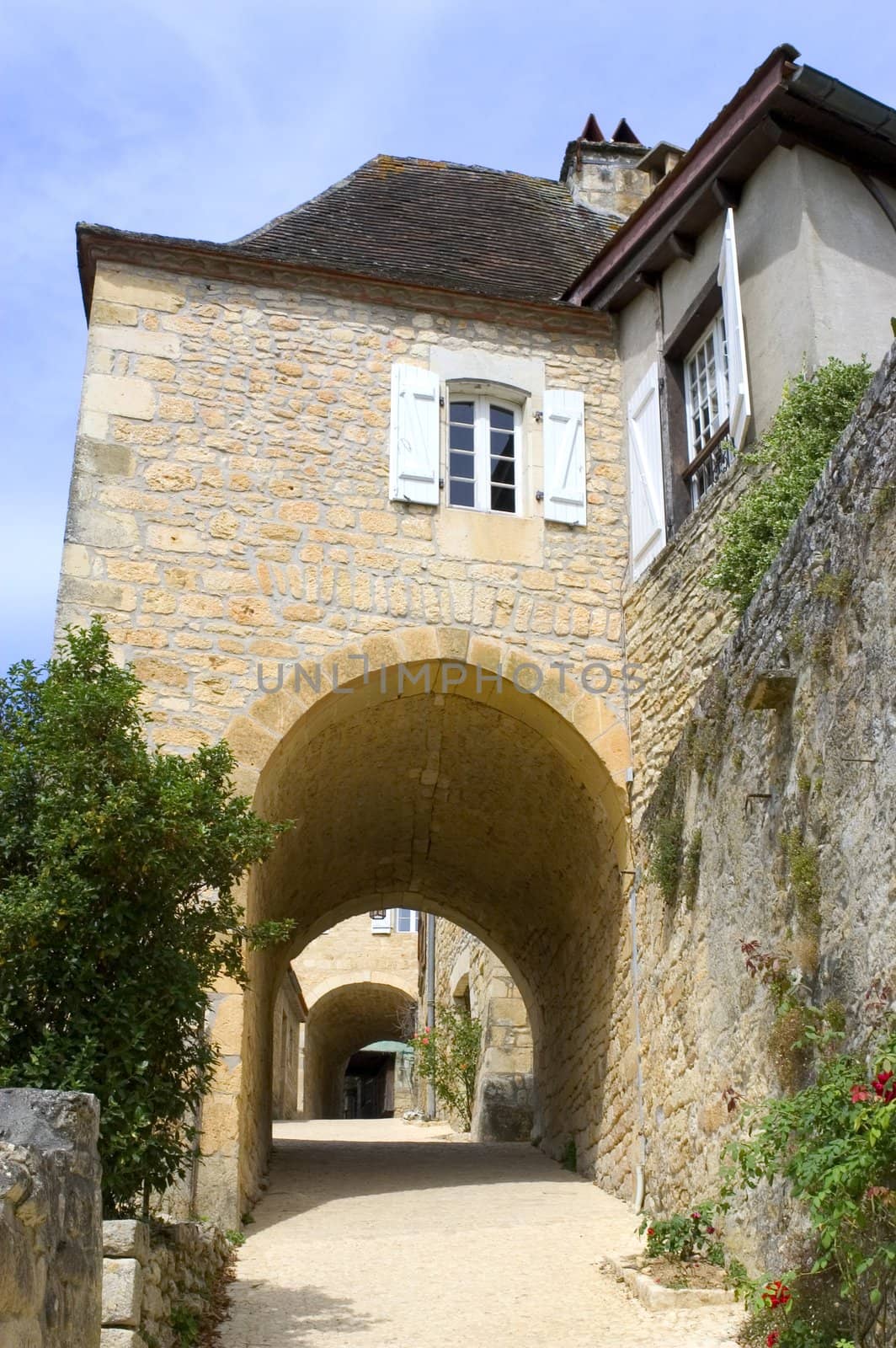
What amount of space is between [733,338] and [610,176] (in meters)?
5.09

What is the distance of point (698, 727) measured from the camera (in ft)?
20.1

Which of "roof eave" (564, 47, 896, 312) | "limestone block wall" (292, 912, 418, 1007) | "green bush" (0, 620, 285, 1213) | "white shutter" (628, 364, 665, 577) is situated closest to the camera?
"green bush" (0, 620, 285, 1213)

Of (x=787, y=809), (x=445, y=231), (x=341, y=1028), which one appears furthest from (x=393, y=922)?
(x=787, y=809)

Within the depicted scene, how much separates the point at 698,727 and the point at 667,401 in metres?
2.84

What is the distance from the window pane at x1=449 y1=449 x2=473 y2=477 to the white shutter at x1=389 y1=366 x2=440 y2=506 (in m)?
0.20

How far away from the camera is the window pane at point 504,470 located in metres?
8.64

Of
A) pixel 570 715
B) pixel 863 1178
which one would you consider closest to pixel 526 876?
pixel 570 715

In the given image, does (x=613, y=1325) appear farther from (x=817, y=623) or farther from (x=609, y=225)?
(x=609, y=225)

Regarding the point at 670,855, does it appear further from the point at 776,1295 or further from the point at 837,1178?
the point at 837,1178

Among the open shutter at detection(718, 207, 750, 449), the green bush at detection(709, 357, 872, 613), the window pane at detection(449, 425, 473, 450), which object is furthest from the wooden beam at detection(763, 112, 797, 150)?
the window pane at detection(449, 425, 473, 450)

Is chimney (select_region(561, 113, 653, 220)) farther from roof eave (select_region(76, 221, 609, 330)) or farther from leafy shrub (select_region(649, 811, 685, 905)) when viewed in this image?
leafy shrub (select_region(649, 811, 685, 905))

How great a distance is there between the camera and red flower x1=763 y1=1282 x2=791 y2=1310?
13.0 ft

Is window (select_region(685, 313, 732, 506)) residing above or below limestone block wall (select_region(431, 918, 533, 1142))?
above

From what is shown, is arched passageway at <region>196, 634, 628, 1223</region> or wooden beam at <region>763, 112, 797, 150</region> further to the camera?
arched passageway at <region>196, 634, 628, 1223</region>
